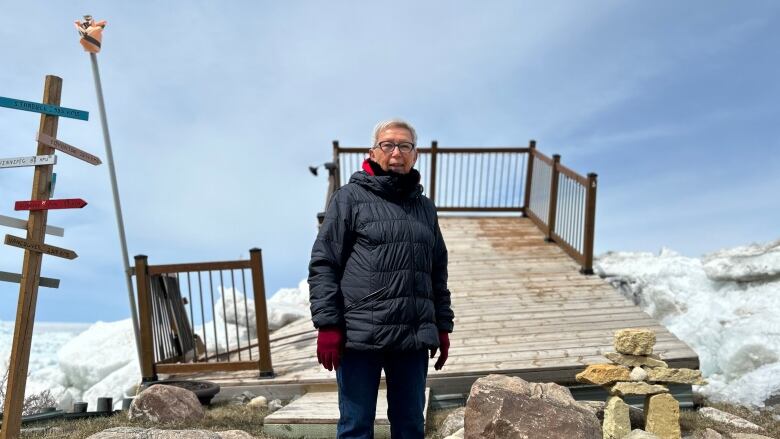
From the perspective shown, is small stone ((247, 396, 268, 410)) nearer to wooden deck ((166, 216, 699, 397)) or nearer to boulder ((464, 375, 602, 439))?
wooden deck ((166, 216, 699, 397))

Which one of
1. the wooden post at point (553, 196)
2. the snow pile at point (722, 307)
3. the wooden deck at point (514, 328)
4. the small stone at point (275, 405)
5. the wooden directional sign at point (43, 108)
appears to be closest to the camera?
the wooden directional sign at point (43, 108)

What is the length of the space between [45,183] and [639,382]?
4.35 meters

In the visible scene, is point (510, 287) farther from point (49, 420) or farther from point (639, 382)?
point (49, 420)

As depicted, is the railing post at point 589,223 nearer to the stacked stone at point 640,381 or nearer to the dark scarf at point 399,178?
the stacked stone at point 640,381

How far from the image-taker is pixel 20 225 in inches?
159

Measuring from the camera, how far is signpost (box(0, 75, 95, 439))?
156 inches

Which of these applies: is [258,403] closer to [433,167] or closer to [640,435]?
[640,435]

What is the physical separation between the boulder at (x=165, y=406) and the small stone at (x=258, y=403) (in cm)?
55

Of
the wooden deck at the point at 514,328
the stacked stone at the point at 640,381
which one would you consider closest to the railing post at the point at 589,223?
the wooden deck at the point at 514,328

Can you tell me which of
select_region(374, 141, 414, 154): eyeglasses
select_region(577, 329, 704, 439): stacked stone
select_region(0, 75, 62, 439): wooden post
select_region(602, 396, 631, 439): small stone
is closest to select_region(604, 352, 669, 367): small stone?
select_region(577, 329, 704, 439): stacked stone

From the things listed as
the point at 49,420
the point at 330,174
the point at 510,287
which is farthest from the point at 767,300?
the point at 49,420

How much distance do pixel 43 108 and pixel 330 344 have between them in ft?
9.71

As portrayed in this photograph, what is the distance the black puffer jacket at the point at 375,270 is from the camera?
2328mm

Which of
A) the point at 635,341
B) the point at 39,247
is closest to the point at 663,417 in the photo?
the point at 635,341
